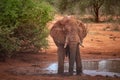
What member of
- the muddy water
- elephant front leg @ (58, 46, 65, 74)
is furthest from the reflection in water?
elephant front leg @ (58, 46, 65, 74)

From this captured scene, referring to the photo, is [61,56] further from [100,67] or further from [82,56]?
[82,56]

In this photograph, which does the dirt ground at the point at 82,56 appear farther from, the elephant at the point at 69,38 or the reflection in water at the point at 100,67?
the reflection in water at the point at 100,67

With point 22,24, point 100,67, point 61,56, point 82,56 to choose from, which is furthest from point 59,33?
point 82,56

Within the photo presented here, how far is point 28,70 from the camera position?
14.2 meters

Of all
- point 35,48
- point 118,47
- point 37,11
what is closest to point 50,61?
point 35,48

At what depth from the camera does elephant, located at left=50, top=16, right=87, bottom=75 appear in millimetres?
12234

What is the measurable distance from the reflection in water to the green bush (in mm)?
1589

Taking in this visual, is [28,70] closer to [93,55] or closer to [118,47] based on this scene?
[93,55]

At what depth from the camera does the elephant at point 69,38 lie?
1223 cm

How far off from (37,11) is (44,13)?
73 cm

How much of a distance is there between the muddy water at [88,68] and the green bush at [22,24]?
103 centimetres

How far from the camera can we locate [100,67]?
590 inches

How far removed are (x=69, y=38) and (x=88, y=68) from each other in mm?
2833

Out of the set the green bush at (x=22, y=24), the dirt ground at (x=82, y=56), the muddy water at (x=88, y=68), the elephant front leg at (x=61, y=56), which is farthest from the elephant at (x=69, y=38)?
the green bush at (x=22, y=24)
